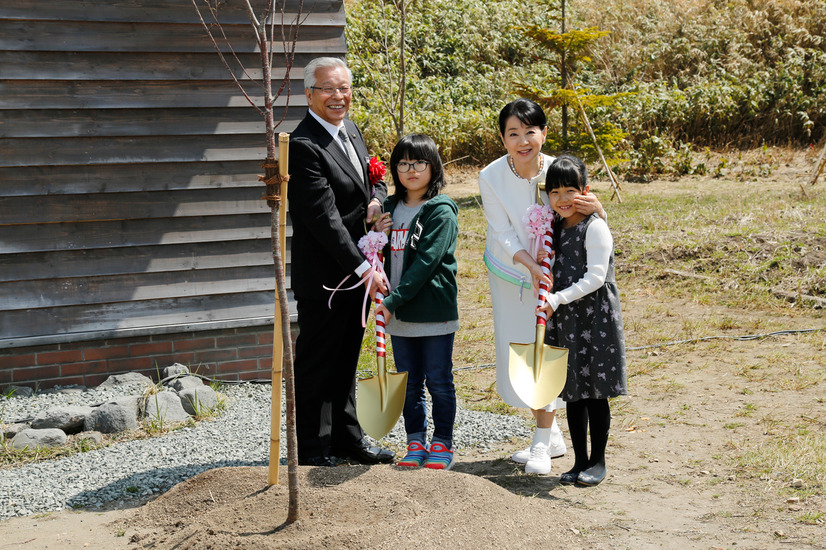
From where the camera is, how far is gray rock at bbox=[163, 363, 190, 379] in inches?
213

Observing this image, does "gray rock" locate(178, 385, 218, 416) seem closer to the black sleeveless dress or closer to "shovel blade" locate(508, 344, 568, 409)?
"shovel blade" locate(508, 344, 568, 409)

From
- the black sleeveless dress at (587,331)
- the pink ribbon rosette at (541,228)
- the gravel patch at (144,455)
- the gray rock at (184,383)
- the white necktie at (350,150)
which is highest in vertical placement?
the white necktie at (350,150)

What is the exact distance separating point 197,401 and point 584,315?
2.52 m

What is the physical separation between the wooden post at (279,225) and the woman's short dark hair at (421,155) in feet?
2.57

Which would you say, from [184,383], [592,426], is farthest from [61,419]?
[592,426]

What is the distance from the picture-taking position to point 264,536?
9.84 ft

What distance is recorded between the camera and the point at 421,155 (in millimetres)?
3766

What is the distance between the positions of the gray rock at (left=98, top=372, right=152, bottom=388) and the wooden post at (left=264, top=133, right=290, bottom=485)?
2.29 meters

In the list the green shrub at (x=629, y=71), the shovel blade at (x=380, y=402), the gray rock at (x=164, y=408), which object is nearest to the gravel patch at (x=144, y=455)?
the gray rock at (x=164, y=408)

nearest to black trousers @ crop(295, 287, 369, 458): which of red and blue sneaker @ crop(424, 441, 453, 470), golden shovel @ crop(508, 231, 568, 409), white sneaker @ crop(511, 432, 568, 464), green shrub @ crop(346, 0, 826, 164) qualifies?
red and blue sneaker @ crop(424, 441, 453, 470)

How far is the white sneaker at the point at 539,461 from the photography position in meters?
3.96

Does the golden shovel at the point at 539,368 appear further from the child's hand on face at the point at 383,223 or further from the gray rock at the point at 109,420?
the gray rock at the point at 109,420

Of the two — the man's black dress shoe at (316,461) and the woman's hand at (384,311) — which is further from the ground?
the woman's hand at (384,311)

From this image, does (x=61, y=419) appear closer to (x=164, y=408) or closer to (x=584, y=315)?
(x=164, y=408)
